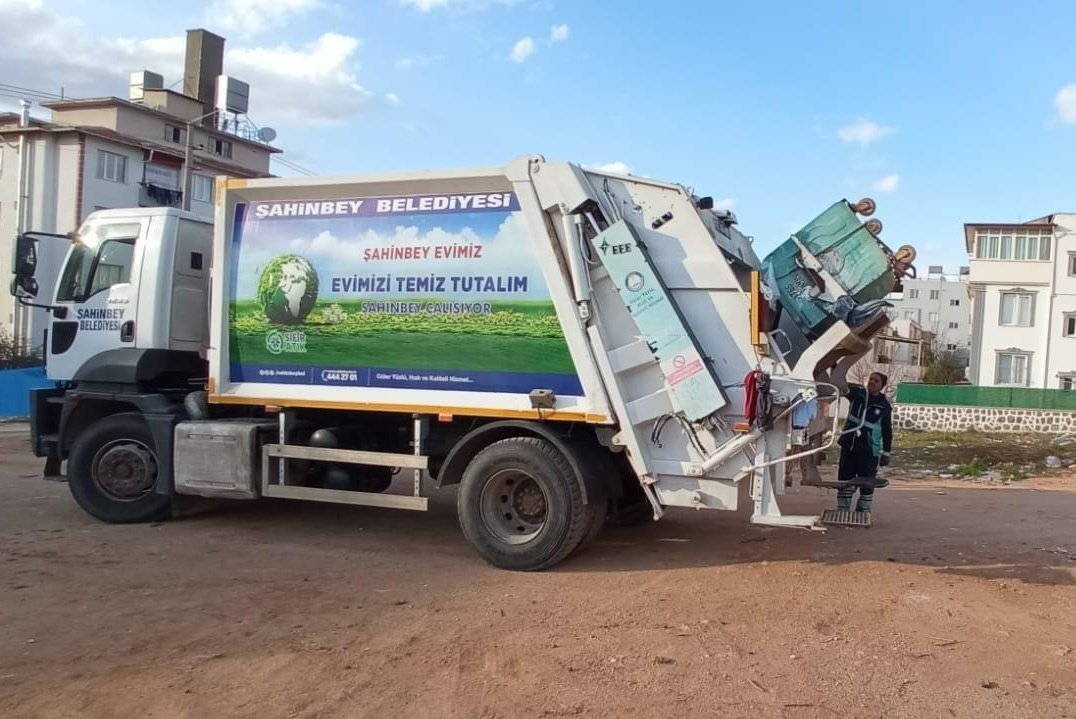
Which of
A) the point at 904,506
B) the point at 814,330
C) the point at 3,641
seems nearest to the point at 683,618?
the point at 814,330

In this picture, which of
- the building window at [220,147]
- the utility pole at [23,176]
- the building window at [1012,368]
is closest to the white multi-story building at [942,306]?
the building window at [1012,368]

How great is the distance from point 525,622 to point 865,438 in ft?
12.9

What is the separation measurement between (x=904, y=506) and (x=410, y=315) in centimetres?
661

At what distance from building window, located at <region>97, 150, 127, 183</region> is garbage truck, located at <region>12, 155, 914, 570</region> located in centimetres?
3536

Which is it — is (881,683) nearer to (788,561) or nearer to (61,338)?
(788,561)

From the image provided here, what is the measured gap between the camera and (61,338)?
27.4 feet

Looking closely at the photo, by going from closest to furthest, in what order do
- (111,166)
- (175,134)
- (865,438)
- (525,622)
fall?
(525,622), (865,438), (111,166), (175,134)

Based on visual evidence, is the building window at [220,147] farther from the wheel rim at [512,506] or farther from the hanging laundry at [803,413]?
the hanging laundry at [803,413]

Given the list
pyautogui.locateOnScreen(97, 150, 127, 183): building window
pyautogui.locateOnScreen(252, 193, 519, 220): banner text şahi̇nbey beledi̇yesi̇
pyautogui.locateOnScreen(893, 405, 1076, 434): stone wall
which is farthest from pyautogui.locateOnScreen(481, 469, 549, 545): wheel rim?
pyautogui.locateOnScreen(97, 150, 127, 183): building window

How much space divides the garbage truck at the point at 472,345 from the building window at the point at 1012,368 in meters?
35.1

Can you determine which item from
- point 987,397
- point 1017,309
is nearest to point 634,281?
point 987,397

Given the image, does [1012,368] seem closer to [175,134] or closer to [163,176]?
[163,176]

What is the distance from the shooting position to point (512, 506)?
6746 mm

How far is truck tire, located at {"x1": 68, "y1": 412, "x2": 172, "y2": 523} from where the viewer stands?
26.4ft
